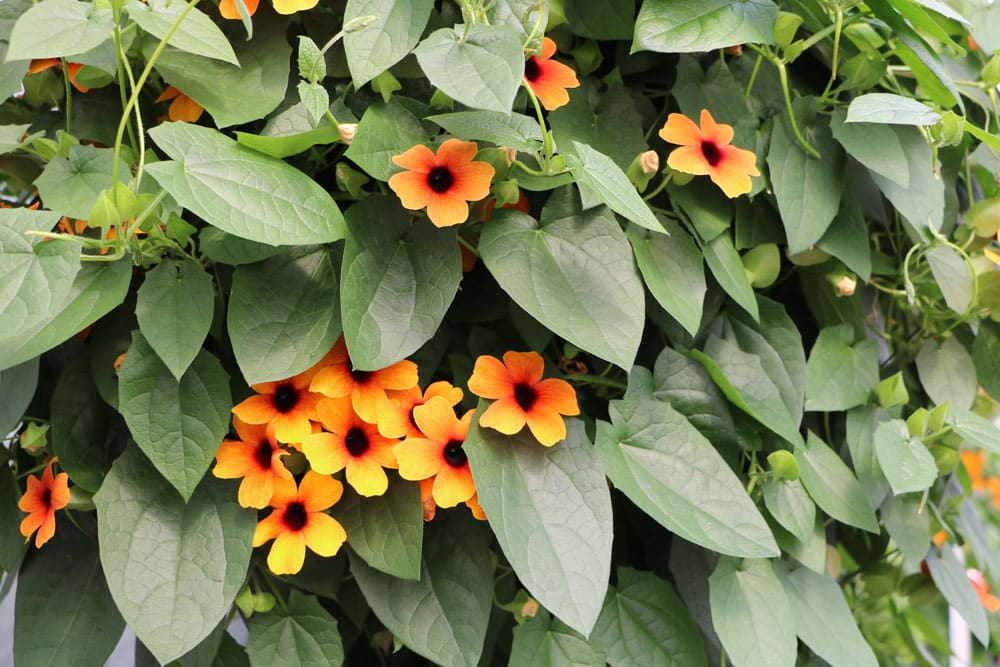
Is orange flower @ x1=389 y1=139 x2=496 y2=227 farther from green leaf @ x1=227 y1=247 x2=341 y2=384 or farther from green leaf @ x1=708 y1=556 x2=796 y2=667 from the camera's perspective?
green leaf @ x1=708 y1=556 x2=796 y2=667

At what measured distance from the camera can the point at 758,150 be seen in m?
0.62

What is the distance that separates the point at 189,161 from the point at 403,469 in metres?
0.20

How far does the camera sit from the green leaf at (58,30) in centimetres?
44

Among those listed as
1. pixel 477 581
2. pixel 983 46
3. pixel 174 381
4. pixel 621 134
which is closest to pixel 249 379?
pixel 174 381

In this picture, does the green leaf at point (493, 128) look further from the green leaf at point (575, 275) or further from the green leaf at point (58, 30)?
the green leaf at point (58, 30)

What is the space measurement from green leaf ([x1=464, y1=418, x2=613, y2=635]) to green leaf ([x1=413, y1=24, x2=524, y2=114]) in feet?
0.59

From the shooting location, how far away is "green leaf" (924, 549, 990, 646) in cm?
73

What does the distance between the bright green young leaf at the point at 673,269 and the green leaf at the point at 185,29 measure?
263 millimetres

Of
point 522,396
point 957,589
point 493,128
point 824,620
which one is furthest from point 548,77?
point 957,589

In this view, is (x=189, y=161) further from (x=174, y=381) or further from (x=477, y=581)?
(x=477, y=581)

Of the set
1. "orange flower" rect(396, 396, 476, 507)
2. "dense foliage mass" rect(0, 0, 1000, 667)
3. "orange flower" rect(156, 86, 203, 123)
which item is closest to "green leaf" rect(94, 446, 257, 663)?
"dense foliage mass" rect(0, 0, 1000, 667)

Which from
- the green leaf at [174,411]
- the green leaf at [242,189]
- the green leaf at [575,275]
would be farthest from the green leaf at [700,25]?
the green leaf at [174,411]

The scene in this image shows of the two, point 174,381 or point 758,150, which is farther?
point 758,150

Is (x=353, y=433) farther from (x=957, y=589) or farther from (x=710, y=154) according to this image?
(x=957, y=589)
